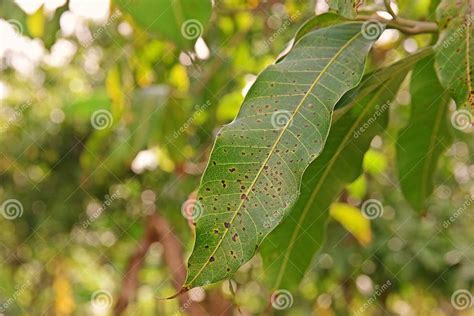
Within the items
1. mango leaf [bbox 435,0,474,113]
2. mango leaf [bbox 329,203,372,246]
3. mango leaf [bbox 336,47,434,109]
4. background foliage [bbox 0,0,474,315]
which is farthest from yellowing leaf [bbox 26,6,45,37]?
mango leaf [bbox 435,0,474,113]

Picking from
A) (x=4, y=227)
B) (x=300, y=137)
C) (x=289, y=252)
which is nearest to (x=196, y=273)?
(x=300, y=137)

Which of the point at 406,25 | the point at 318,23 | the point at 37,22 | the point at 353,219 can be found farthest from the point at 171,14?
the point at 353,219

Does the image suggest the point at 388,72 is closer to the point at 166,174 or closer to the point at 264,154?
the point at 264,154

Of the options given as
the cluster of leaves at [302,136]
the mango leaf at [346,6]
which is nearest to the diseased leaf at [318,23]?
the cluster of leaves at [302,136]

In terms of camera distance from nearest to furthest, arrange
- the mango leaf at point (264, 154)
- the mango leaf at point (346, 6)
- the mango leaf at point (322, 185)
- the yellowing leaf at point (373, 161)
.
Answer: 1. the mango leaf at point (264, 154)
2. the mango leaf at point (346, 6)
3. the mango leaf at point (322, 185)
4. the yellowing leaf at point (373, 161)

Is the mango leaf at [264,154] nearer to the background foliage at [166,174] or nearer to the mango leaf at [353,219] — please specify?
the background foliage at [166,174]

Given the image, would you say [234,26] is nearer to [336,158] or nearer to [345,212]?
[345,212]
